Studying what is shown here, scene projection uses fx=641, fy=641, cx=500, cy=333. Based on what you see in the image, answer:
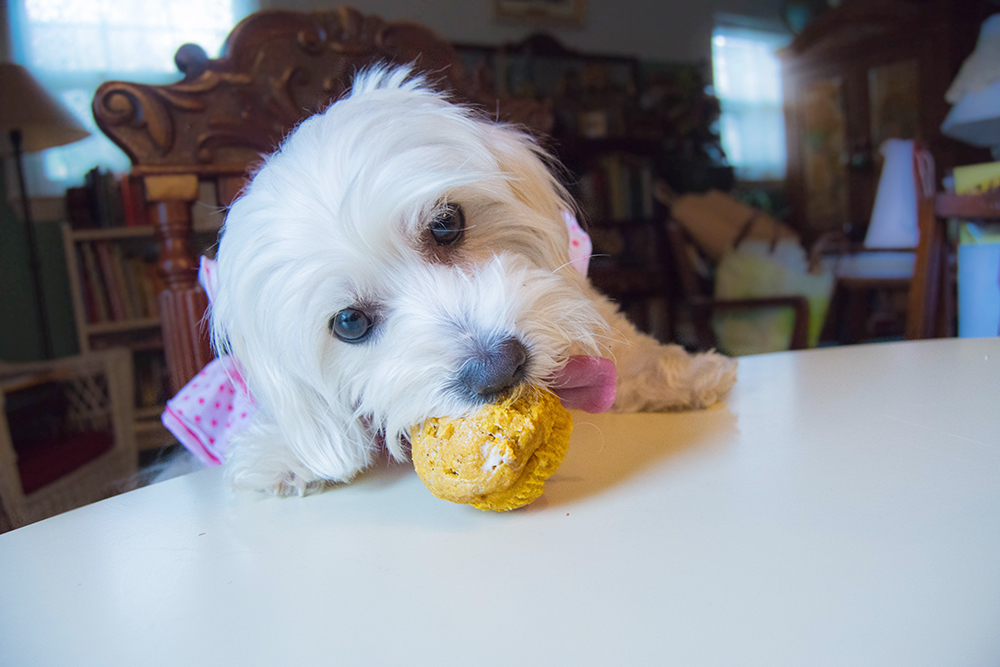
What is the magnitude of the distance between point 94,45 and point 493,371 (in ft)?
11.1

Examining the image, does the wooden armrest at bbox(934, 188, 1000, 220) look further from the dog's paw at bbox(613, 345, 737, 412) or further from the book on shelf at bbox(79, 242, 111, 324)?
Answer: the book on shelf at bbox(79, 242, 111, 324)

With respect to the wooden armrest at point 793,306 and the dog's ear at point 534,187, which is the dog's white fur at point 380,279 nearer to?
the dog's ear at point 534,187

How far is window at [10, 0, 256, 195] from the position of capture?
294 cm

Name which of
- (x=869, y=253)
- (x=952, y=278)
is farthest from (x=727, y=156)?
(x=952, y=278)

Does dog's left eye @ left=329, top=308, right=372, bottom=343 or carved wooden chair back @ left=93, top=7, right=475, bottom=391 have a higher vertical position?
carved wooden chair back @ left=93, top=7, right=475, bottom=391

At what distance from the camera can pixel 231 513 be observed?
639mm

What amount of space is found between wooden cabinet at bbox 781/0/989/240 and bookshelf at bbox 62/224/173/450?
360cm

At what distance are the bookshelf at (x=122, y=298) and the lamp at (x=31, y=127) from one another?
0.47ft

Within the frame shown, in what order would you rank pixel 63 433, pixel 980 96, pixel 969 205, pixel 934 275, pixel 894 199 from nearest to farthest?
pixel 969 205, pixel 934 275, pixel 63 433, pixel 980 96, pixel 894 199

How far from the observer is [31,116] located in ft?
8.68

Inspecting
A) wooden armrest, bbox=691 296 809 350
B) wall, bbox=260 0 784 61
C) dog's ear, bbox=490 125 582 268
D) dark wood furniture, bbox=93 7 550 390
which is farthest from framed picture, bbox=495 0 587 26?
dog's ear, bbox=490 125 582 268

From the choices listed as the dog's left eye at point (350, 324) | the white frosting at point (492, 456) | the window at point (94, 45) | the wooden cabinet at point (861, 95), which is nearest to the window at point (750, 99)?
the wooden cabinet at point (861, 95)

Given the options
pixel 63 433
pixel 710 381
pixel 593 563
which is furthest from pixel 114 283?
pixel 593 563

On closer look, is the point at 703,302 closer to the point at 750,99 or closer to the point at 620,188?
the point at 620,188
